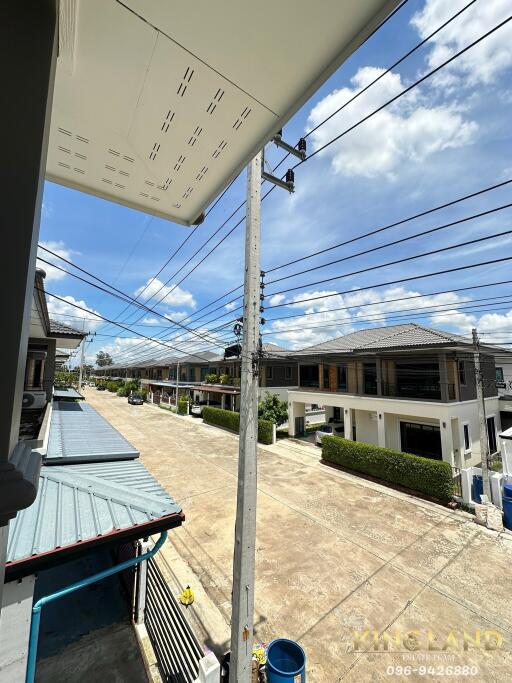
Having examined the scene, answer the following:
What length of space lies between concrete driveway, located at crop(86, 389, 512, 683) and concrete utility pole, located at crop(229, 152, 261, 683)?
1411 mm

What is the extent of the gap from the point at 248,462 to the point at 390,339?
556 inches

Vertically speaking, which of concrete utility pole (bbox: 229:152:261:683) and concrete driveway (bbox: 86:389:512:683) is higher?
concrete utility pole (bbox: 229:152:261:683)

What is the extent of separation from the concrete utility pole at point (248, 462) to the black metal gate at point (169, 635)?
21.6 inches

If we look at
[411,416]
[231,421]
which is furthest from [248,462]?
[231,421]

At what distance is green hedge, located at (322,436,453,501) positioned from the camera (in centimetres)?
1080

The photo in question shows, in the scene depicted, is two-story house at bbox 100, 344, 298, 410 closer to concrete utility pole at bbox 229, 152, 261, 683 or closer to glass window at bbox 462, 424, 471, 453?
glass window at bbox 462, 424, 471, 453

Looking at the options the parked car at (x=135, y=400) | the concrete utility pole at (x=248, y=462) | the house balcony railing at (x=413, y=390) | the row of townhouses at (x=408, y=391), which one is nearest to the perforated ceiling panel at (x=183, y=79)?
the concrete utility pole at (x=248, y=462)

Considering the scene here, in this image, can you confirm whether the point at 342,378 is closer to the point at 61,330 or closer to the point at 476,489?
the point at 476,489

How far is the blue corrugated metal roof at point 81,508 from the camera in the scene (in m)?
3.16

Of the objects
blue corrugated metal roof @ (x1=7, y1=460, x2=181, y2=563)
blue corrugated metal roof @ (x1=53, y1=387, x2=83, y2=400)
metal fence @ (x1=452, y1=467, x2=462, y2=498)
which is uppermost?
blue corrugated metal roof @ (x1=53, y1=387, x2=83, y2=400)

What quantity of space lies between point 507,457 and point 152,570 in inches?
475

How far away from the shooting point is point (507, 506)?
30.1ft

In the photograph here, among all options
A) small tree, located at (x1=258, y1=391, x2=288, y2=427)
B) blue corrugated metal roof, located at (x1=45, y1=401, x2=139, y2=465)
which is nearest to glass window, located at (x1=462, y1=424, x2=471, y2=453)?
small tree, located at (x1=258, y1=391, x2=288, y2=427)

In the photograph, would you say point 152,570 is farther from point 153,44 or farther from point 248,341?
point 153,44
